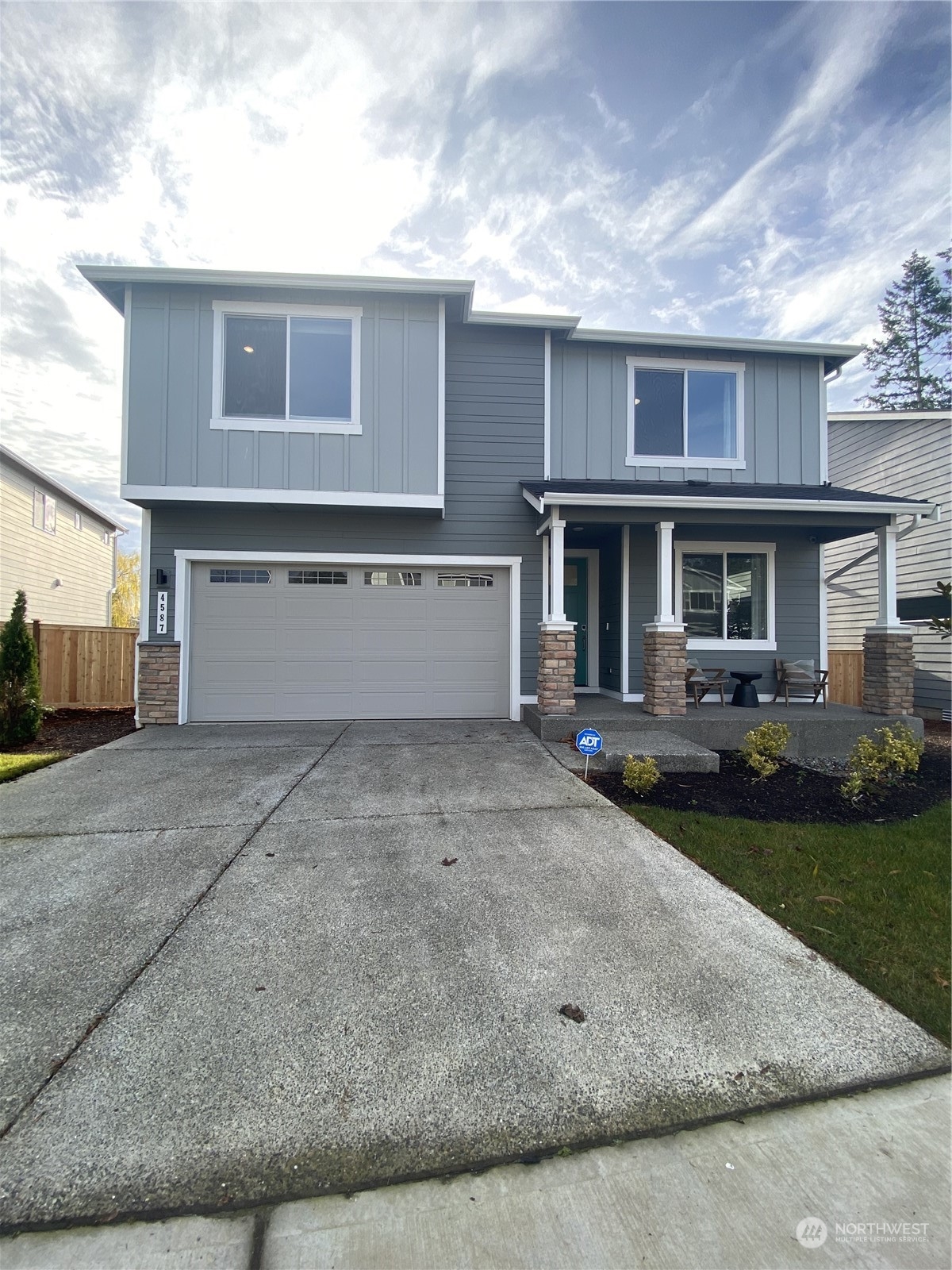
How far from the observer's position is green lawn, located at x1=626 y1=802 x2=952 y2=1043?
2.28 m

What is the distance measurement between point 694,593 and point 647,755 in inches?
169

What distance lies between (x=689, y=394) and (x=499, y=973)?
893 centimetres

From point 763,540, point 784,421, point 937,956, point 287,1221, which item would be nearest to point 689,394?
point 784,421

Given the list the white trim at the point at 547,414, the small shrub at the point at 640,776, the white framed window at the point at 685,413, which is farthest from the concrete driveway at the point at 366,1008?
the white framed window at the point at 685,413

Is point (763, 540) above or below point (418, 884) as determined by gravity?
above

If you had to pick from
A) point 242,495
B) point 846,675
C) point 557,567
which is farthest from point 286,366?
point 846,675

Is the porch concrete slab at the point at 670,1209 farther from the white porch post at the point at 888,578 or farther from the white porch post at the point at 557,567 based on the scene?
the white porch post at the point at 888,578

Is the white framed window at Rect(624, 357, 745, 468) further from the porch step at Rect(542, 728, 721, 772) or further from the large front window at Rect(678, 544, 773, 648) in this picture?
the porch step at Rect(542, 728, 721, 772)

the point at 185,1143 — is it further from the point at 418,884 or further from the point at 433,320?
the point at 433,320

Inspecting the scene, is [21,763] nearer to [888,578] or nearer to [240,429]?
[240,429]

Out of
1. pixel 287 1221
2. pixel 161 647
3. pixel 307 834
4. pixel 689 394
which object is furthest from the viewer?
pixel 689 394

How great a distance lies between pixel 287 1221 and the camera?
1316mm

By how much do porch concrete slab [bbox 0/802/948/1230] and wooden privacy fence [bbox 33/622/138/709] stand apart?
8565 mm

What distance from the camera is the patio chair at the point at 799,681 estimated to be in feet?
26.7
